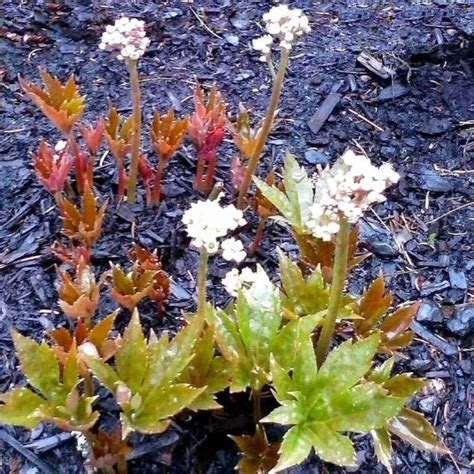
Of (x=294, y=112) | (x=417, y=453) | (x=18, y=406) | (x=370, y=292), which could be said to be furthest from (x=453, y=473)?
(x=294, y=112)

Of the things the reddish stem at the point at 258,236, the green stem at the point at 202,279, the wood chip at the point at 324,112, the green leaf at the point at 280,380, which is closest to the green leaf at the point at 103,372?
the green stem at the point at 202,279

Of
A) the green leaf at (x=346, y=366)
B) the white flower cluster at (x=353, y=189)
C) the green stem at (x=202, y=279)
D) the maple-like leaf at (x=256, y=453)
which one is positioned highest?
the white flower cluster at (x=353, y=189)

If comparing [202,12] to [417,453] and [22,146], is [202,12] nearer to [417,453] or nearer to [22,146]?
[22,146]

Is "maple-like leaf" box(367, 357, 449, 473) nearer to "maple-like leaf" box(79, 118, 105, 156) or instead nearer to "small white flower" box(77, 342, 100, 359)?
"small white flower" box(77, 342, 100, 359)

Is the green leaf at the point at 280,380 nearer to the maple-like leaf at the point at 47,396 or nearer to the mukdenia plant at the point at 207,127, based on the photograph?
the maple-like leaf at the point at 47,396

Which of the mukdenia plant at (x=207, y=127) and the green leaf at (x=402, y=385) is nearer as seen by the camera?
the green leaf at (x=402, y=385)

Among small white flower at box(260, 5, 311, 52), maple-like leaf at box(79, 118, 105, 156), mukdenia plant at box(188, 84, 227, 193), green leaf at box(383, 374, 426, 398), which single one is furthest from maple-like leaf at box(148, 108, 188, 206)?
green leaf at box(383, 374, 426, 398)

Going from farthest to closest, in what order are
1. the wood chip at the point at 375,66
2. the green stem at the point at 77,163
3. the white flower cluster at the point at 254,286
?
the wood chip at the point at 375,66 → the green stem at the point at 77,163 → the white flower cluster at the point at 254,286
